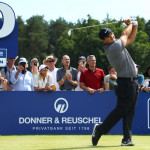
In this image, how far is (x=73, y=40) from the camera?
80.3 metres

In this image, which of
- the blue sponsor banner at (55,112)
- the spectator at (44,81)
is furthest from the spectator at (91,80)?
the spectator at (44,81)

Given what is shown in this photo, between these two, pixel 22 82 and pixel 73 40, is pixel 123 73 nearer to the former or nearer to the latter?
pixel 22 82

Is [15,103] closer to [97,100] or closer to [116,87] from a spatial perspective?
[97,100]

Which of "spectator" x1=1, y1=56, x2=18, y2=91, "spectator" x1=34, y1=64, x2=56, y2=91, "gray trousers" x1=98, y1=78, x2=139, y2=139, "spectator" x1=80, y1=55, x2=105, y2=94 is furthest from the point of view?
"spectator" x1=1, y1=56, x2=18, y2=91

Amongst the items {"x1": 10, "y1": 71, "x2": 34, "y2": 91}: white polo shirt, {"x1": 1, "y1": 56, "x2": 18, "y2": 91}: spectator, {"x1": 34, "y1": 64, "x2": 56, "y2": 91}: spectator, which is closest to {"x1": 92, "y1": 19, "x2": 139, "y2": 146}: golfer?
{"x1": 34, "y1": 64, "x2": 56, "y2": 91}: spectator

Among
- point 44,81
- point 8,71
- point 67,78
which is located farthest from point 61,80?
point 8,71

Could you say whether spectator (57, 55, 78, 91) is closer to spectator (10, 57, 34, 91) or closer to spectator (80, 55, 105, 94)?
spectator (80, 55, 105, 94)

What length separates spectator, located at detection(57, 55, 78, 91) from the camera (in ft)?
39.7

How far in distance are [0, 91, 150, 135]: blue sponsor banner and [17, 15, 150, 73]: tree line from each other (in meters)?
52.4

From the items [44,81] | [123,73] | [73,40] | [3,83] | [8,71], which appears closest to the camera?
[123,73]

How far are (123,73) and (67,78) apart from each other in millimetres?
4016

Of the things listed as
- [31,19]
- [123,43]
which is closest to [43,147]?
[123,43]

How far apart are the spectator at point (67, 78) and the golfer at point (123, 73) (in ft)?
12.0

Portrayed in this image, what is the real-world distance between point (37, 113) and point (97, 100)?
153cm
